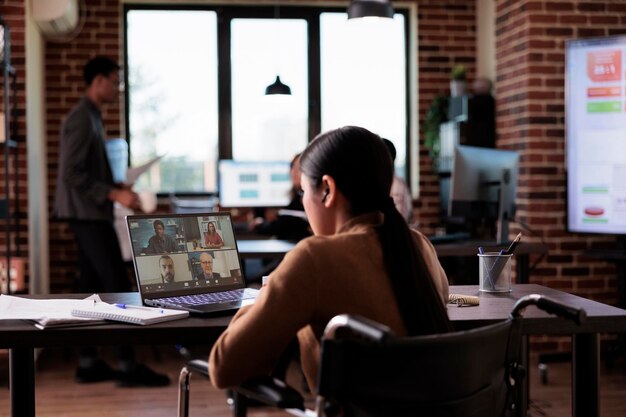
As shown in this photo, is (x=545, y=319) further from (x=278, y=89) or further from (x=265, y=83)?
(x=265, y=83)

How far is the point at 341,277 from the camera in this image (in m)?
1.56

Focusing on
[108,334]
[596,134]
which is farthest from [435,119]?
[108,334]

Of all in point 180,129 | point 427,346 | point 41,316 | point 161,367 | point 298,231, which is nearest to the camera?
point 427,346

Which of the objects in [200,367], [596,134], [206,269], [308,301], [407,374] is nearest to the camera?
[407,374]

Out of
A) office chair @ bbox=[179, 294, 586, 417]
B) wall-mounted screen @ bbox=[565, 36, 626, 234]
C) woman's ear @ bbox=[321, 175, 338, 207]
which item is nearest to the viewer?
office chair @ bbox=[179, 294, 586, 417]

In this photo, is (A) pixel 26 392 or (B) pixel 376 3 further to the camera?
(B) pixel 376 3

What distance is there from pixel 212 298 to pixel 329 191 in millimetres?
716

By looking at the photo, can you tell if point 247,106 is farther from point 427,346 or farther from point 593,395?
point 427,346

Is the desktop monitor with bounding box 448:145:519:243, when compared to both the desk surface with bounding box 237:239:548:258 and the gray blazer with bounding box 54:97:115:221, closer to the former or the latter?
the desk surface with bounding box 237:239:548:258

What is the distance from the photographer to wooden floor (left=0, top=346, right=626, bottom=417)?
3.79 m

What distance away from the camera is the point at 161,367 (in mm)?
4812

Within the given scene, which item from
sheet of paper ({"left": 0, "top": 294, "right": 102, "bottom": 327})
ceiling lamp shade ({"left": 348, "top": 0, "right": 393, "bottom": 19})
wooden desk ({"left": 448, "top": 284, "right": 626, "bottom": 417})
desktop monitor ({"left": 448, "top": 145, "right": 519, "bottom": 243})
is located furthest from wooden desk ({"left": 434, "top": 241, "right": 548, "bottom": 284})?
sheet of paper ({"left": 0, "top": 294, "right": 102, "bottom": 327})

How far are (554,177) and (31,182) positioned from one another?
3.04m

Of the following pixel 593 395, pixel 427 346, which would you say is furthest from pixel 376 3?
pixel 427 346
